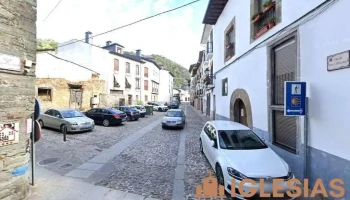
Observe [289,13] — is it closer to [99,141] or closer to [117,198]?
[117,198]

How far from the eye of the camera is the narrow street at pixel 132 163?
18.8 feet

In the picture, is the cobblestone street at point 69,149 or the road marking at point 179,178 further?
the cobblestone street at point 69,149

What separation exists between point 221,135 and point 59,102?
70.2 ft

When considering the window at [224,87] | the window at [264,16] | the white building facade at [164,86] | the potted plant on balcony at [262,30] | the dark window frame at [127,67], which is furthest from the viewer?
the white building facade at [164,86]

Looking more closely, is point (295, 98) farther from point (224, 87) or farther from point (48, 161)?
point (224, 87)

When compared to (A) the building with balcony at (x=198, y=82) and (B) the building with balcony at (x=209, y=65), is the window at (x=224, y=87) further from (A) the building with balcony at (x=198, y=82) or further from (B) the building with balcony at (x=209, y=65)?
(A) the building with balcony at (x=198, y=82)

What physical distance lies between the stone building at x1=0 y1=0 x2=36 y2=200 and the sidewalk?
0.45 meters

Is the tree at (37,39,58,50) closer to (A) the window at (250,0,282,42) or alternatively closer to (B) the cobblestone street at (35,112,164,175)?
(B) the cobblestone street at (35,112,164,175)

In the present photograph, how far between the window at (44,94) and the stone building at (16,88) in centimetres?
2022

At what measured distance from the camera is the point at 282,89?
7.28 metres

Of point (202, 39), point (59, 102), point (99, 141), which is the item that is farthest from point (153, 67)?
point (99, 141)

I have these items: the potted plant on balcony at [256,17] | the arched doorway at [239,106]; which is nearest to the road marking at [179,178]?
the arched doorway at [239,106]

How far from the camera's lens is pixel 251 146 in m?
6.16

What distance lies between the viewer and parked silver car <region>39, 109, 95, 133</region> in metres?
13.0
